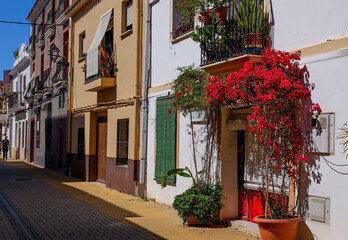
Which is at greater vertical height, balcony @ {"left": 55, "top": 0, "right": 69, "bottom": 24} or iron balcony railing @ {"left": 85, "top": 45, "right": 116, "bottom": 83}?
balcony @ {"left": 55, "top": 0, "right": 69, "bottom": 24}

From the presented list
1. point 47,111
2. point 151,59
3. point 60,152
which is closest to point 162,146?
point 151,59

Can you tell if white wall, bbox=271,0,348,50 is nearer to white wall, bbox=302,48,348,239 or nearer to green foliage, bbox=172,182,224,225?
white wall, bbox=302,48,348,239

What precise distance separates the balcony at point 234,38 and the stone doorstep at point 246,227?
295cm

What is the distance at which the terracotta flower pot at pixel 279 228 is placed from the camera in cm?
644

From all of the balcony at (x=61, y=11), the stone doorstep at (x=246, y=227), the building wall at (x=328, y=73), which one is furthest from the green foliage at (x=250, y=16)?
the balcony at (x=61, y=11)

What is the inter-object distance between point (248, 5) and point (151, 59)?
4870 mm

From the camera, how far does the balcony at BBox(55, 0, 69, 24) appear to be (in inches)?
820

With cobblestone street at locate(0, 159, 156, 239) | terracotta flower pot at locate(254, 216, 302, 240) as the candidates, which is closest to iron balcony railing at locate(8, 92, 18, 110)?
cobblestone street at locate(0, 159, 156, 239)

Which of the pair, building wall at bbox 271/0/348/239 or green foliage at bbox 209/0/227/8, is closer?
building wall at bbox 271/0/348/239

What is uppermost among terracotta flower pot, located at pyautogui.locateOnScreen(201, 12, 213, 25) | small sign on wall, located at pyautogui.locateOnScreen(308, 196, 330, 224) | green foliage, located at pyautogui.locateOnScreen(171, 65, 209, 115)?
terracotta flower pot, located at pyautogui.locateOnScreen(201, 12, 213, 25)

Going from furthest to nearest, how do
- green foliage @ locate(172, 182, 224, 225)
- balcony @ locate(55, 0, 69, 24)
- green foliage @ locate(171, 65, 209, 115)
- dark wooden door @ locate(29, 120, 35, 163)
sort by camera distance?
dark wooden door @ locate(29, 120, 35, 163)
balcony @ locate(55, 0, 69, 24)
green foliage @ locate(171, 65, 209, 115)
green foliage @ locate(172, 182, 224, 225)

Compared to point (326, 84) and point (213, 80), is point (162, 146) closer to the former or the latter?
point (213, 80)

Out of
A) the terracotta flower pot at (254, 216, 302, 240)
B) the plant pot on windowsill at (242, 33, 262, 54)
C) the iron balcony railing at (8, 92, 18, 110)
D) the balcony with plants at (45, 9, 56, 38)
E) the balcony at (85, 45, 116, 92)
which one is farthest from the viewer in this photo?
the iron balcony railing at (8, 92, 18, 110)

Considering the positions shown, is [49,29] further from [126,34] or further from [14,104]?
[14,104]
